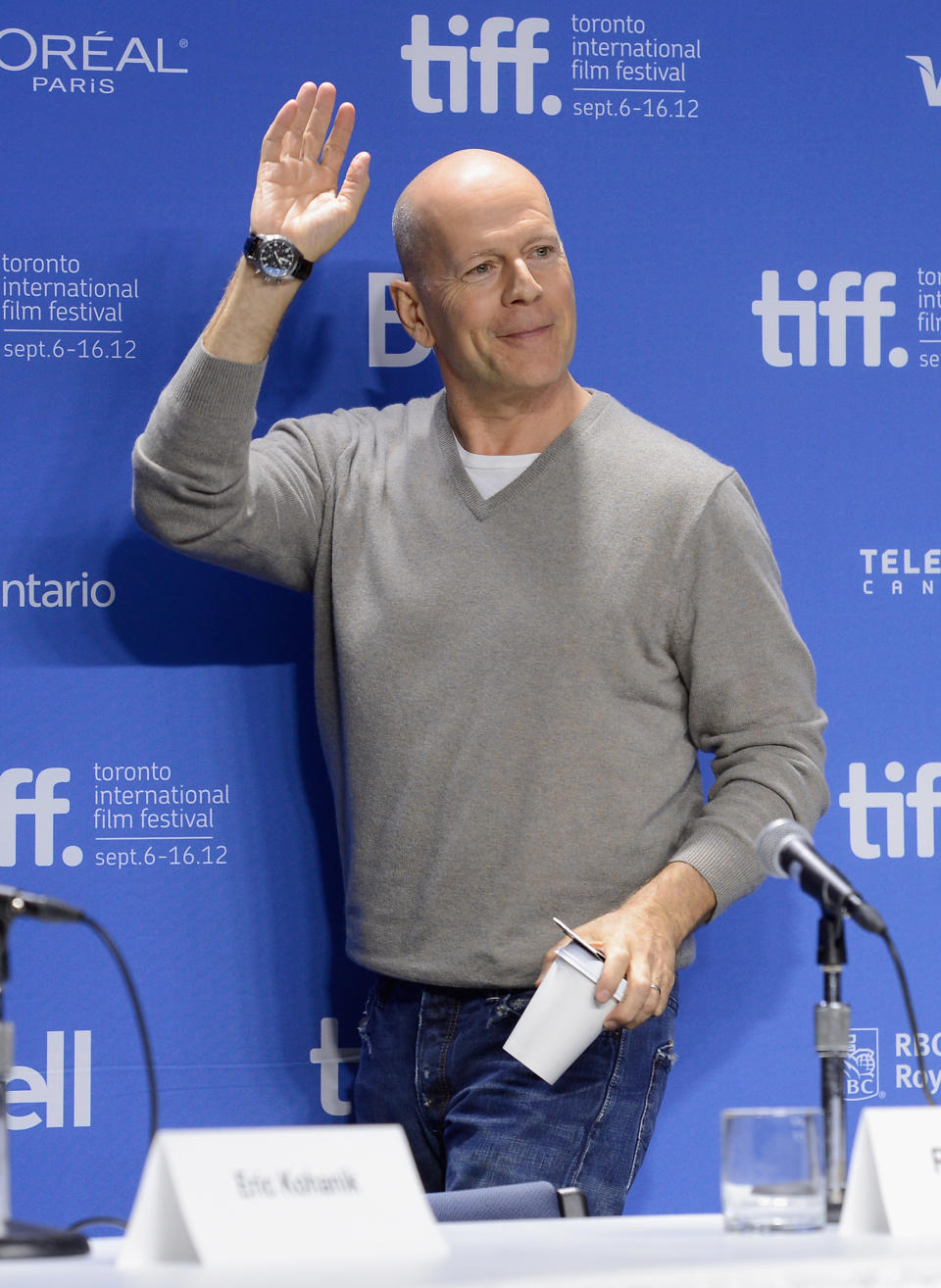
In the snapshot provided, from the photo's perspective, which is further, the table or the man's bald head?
the man's bald head

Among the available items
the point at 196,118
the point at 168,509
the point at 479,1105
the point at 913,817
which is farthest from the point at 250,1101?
the point at 196,118

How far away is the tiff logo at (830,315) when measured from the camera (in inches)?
104

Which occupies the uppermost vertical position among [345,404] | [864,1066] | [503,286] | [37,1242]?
[503,286]

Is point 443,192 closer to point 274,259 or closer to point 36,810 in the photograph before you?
point 274,259

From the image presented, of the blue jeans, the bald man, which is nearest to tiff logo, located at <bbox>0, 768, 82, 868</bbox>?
the bald man

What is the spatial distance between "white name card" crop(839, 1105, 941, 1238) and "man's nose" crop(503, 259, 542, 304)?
4.30 ft

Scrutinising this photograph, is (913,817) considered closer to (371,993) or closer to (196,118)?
(371,993)

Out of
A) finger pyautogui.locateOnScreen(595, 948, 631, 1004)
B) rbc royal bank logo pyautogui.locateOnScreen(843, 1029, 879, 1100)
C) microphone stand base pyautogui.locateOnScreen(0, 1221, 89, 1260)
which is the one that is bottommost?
rbc royal bank logo pyautogui.locateOnScreen(843, 1029, 879, 1100)

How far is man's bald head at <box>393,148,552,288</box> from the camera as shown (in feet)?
7.47

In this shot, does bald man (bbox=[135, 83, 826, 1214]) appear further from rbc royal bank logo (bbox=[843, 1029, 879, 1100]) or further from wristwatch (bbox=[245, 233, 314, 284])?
rbc royal bank logo (bbox=[843, 1029, 879, 1100])

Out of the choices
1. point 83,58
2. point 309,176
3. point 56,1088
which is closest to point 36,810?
point 56,1088

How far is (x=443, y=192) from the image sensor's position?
2.29m

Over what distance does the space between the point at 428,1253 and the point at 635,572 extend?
4.02ft

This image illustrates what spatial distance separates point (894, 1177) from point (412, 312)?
1518 millimetres
